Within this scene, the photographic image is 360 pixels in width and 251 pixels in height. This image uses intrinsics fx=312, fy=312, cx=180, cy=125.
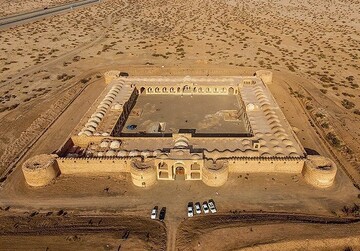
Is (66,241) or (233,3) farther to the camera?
(233,3)

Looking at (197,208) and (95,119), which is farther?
(95,119)

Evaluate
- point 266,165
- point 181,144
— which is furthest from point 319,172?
point 181,144

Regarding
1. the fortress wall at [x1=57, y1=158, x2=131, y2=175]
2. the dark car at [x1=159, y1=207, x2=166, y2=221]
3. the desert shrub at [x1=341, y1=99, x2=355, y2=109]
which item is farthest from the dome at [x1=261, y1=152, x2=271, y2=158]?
the desert shrub at [x1=341, y1=99, x2=355, y2=109]

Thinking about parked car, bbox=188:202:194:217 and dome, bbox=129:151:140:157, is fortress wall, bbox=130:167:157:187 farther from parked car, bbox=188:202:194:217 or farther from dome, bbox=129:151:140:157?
parked car, bbox=188:202:194:217

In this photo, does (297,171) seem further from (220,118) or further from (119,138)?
(119,138)

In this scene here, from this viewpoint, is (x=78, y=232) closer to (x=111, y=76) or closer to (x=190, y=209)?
(x=190, y=209)

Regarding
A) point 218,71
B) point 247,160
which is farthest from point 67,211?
point 218,71

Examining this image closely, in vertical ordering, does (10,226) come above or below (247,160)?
below
